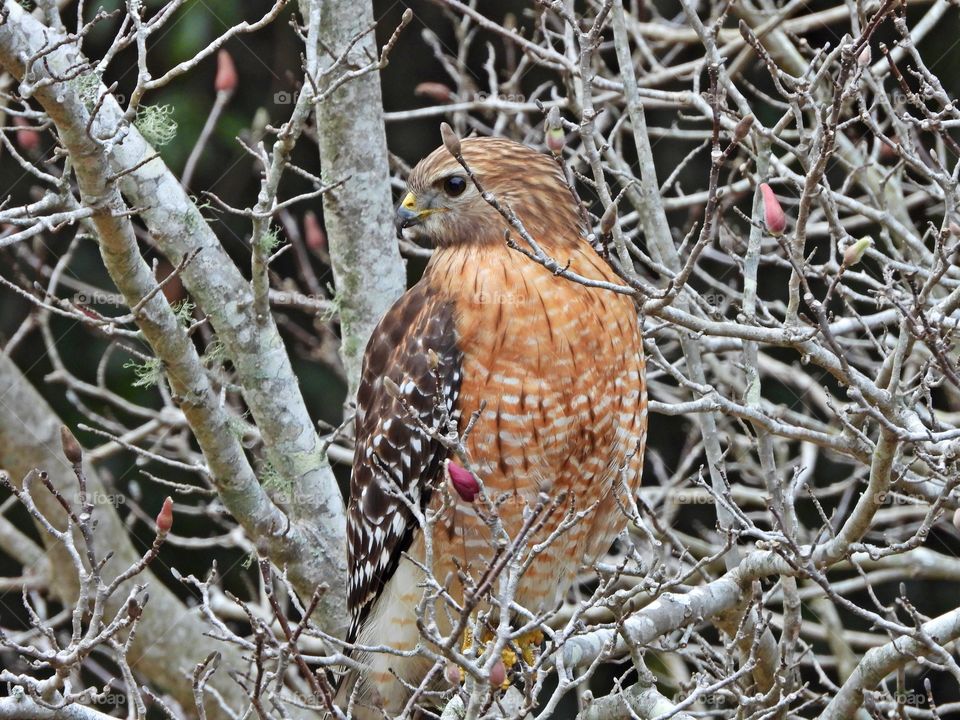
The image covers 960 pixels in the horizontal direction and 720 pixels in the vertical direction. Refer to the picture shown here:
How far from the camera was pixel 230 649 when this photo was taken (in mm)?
5199

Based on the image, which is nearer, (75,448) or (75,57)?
(75,448)

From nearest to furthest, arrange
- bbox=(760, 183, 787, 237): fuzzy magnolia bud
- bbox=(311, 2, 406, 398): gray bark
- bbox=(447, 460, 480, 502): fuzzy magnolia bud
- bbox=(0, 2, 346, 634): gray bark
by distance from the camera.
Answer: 1. bbox=(447, 460, 480, 502): fuzzy magnolia bud
2. bbox=(760, 183, 787, 237): fuzzy magnolia bud
3. bbox=(0, 2, 346, 634): gray bark
4. bbox=(311, 2, 406, 398): gray bark

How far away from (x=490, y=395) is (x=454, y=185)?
71 cm

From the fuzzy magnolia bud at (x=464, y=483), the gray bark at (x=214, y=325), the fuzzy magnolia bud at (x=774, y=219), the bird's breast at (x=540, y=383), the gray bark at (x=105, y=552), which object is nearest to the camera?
the fuzzy magnolia bud at (x=464, y=483)

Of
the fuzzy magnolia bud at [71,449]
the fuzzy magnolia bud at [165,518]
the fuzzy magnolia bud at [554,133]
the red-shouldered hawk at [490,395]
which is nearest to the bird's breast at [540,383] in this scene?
the red-shouldered hawk at [490,395]

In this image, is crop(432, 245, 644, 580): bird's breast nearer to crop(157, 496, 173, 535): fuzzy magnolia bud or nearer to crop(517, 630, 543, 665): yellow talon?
crop(517, 630, 543, 665): yellow talon

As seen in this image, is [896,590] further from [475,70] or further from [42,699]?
[42,699]

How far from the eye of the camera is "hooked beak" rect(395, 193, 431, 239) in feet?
13.0

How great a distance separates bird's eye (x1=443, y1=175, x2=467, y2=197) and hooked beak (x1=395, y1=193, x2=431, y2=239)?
8cm

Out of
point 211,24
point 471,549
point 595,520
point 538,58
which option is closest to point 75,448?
point 471,549

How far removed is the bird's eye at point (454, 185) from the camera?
3.90m

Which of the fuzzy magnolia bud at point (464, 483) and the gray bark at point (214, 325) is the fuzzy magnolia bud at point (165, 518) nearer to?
the fuzzy magnolia bud at point (464, 483)

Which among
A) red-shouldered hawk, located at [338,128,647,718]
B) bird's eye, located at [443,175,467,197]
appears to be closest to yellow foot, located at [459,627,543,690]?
red-shouldered hawk, located at [338,128,647,718]

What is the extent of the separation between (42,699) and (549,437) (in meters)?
1.62
